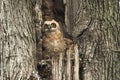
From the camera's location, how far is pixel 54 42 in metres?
3.61

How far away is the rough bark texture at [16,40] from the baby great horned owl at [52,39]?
0.42ft

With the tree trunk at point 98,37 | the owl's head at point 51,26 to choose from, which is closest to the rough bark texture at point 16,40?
the owl's head at point 51,26

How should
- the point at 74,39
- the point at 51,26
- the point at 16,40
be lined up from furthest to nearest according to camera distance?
the point at 74,39
the point at 51,26
the point at 16,40

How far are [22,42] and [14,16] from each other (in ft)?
0.86

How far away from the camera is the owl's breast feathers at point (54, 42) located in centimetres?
360

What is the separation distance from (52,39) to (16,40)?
0.36 meters

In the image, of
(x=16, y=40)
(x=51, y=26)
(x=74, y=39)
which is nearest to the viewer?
(x=16, y=40)

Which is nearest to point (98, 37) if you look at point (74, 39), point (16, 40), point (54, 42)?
point (74, 39)

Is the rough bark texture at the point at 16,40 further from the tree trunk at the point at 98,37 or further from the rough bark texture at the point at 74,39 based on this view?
the tree trunk at the point at 98,37

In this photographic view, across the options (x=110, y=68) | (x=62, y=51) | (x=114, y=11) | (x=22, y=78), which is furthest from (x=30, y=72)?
(x=114, y=11)

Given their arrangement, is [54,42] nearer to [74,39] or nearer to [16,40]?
[74,39]

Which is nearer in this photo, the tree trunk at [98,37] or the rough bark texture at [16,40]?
the rough bark texture at [16,40]

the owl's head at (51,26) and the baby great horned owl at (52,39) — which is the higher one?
the owl's head at (51,26)

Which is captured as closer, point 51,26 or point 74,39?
point 51,26
